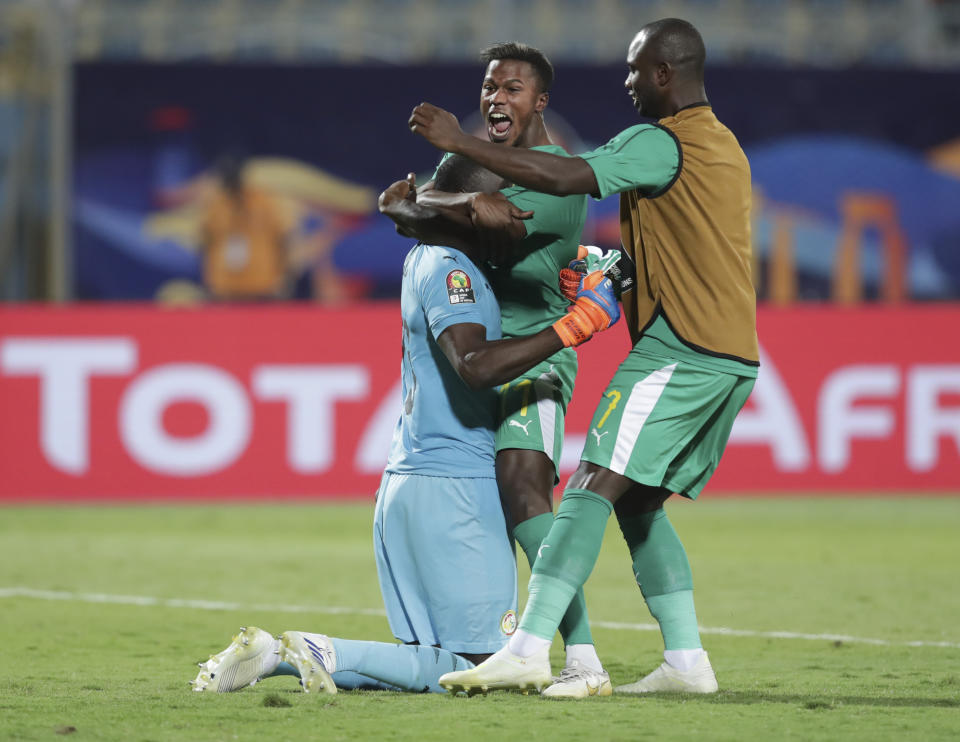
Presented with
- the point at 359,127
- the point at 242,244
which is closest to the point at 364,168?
the point at 359,127

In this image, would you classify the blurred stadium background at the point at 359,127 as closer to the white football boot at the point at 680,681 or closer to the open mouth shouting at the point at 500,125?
the open mouth shouting at the point at 500,125

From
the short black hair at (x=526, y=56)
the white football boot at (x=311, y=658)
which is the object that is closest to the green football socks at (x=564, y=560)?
the white football boot at (x=311, y=658)

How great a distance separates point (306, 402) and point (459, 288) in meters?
6.92

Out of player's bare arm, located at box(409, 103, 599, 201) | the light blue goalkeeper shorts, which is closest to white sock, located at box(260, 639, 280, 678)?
the light blue goalkeeper shorts

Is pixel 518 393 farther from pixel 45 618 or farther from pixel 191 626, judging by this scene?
pixel 45 618

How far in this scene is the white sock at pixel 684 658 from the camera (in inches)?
179

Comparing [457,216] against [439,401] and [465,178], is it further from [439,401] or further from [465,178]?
[439,401]

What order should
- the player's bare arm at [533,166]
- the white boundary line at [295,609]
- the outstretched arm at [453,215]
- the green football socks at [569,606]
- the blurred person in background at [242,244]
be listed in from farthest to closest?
the blurred person in background at [242,244]
the white boundary line at [295,609]
the green football socks at [569,606]
the outstretched arm at [453,215]
the player's bare arm at [533,166]

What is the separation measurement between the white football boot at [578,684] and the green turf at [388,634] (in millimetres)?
88

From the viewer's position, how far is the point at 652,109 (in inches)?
177

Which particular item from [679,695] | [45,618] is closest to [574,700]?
[679,695]

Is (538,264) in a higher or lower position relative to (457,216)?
lower

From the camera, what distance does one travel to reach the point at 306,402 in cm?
1128

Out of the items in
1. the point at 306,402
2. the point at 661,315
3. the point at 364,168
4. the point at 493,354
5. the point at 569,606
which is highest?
the point at 364,168
